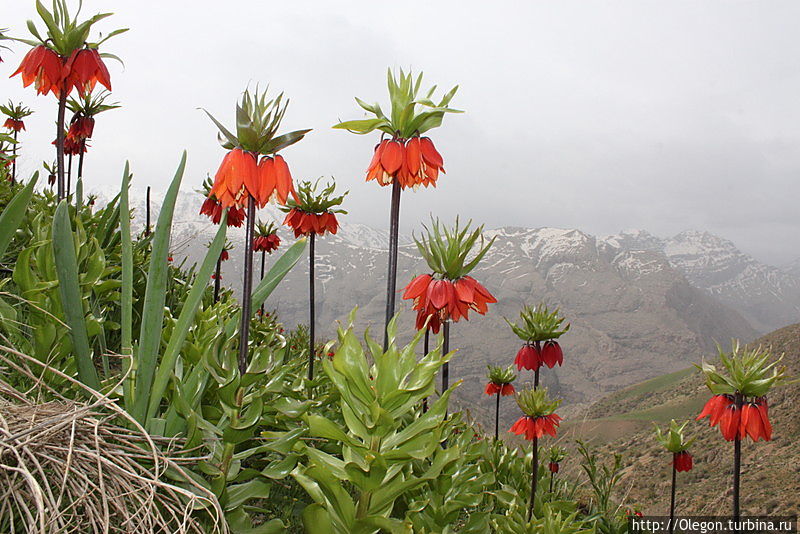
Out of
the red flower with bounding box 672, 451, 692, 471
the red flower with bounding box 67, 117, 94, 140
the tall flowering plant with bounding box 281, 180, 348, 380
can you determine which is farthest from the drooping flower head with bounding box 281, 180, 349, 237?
the red flower with bounding box 672, 451, 692, 471

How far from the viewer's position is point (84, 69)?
319cm

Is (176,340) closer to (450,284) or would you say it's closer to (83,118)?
(450,284)

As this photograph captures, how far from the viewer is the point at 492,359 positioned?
157625 millimetres

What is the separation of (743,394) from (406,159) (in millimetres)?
2892

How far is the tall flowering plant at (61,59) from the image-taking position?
3.14m

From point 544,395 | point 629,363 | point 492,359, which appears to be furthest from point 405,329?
point 544,395

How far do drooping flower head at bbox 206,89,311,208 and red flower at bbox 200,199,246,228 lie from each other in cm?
295

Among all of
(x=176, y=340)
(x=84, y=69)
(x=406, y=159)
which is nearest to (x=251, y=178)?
(x=176, y=340)

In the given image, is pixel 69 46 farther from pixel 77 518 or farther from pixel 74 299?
pixel 77 518

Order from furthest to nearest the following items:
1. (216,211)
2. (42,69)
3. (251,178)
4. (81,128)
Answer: (216,211) < (81,128) < (42,69) < (251,178)

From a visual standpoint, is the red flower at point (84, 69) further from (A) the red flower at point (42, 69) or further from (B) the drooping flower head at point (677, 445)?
(B) the drooping flower head at point (677, 445)

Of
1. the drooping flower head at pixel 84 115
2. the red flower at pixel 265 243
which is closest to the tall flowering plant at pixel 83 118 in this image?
the drooping flower head at pixel 84 115

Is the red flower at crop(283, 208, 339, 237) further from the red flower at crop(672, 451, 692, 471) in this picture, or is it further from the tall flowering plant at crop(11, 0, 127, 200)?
the red flower at crop(672, 451, 692, 471)

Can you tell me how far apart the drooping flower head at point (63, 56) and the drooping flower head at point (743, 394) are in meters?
4.48
